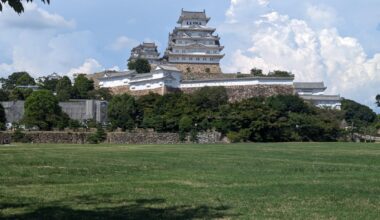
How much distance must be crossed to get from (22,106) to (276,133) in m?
37.9

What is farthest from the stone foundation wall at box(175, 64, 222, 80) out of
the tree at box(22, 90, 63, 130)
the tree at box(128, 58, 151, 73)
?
the tree at box(22, 90, 63, 130)

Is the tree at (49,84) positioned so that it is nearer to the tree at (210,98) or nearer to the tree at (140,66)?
the tree at (140,66)

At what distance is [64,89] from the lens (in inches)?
3661

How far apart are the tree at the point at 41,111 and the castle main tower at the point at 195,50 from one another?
30.8m

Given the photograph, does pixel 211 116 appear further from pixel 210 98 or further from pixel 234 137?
pixel 234 137

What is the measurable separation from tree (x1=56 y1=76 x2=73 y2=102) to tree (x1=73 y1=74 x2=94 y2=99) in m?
1.19

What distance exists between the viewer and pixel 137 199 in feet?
37.4

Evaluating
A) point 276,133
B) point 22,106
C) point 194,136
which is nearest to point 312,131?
point 276,133

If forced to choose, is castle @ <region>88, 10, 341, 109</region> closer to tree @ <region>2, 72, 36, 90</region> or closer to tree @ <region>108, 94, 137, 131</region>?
tree @ <region>108, 94, 137, 131</region>

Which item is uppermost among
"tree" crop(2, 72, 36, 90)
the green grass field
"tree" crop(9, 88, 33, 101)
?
"tree" crop(2, 72, 36, 90)

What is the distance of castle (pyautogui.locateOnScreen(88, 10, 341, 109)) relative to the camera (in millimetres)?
84438

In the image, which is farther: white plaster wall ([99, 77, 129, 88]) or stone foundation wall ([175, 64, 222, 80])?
stone foundation wall ([175, 64, 222, 80])

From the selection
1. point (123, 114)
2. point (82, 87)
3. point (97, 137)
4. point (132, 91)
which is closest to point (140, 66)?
point (132, 91)

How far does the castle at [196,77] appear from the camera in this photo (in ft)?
277
